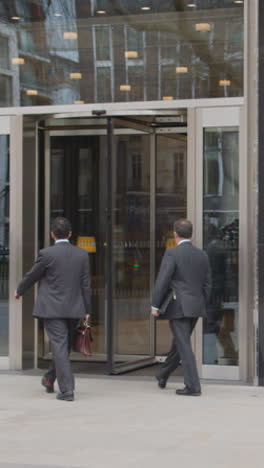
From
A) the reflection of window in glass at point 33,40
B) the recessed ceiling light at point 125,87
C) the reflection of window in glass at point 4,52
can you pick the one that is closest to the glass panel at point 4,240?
the reflection of window in glass at point 4,52

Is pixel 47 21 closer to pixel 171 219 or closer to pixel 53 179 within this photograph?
pixel 53 179

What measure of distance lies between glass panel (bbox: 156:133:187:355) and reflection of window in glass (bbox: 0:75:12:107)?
1.93 metres

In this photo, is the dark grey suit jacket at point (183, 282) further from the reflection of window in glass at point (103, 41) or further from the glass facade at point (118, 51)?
the reflection of window in glass at point (103, 41)

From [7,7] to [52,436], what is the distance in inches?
221

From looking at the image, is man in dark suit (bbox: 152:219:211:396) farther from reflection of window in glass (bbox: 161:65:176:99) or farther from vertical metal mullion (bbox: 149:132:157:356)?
vertical metal mullion (bbox: 149:132:157:356)

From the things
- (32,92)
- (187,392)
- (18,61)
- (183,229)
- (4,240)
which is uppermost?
(18,61)

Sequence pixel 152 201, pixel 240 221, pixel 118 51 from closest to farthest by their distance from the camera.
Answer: pixel 240 221 → pixel 118 51 → pixel 152 201

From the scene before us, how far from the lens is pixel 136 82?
391 inches

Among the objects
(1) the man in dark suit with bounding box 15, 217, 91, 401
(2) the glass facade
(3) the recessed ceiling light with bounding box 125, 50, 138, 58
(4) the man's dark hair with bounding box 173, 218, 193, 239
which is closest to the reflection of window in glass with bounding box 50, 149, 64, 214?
(2) the glass facade

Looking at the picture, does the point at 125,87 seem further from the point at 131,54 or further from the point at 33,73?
the point at 33,73

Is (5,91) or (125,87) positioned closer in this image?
(125,87)

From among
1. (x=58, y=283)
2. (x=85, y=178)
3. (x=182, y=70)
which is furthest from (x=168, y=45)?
(x=58, y=283)

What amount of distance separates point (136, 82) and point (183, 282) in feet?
8.81

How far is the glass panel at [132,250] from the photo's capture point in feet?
35.2
